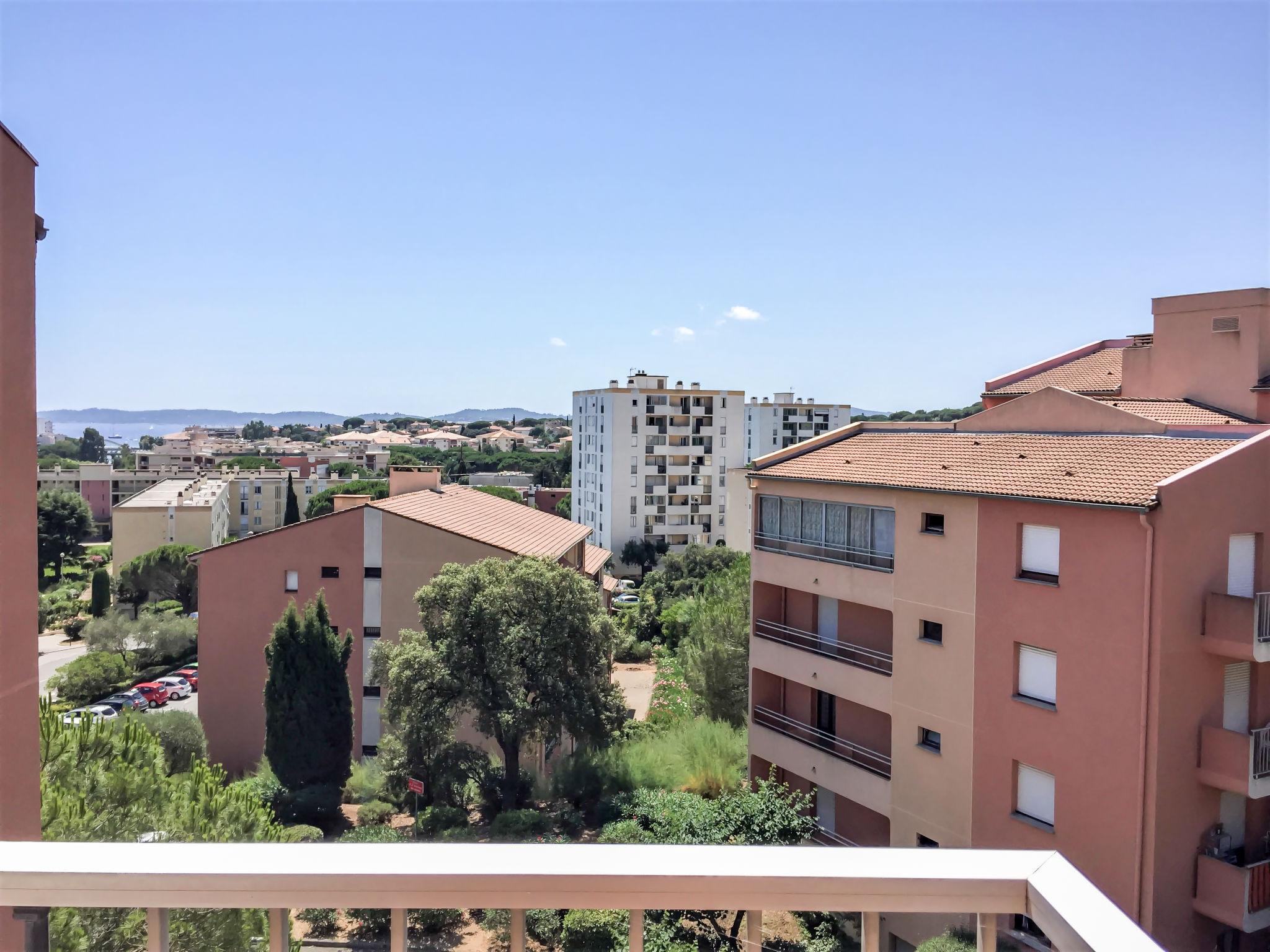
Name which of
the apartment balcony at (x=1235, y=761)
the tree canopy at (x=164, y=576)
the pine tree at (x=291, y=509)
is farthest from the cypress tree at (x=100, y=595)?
the apartment balcony at (x=1235, y=761)

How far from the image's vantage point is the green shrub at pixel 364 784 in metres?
18.3

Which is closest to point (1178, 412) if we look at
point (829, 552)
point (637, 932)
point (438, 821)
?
point (829, 552)

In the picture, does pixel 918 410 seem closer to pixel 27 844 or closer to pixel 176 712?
pixel 176 712

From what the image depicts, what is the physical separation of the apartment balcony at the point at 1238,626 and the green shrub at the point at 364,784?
14.4 metres

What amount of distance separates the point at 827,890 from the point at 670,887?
24 centimetres

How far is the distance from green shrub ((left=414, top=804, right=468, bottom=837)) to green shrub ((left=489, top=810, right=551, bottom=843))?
683 millimetres

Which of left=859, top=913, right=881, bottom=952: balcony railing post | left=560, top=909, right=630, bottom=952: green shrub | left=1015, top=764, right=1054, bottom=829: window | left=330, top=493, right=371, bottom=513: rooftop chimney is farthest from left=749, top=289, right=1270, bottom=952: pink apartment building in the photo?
left=330, top=493, right=371, bottom=513: rooftop chimney

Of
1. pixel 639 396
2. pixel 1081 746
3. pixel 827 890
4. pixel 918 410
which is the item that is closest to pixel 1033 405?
pixel 1081 746

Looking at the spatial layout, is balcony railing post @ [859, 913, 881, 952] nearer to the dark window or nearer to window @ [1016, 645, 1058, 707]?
window @ [1016, 645, 1058, 707]

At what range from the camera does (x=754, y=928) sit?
1.56 metres

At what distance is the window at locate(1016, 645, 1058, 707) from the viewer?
36.8ft

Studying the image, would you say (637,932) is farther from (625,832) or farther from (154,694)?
(154,694)

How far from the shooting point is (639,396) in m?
56.2

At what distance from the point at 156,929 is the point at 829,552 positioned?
46.8 feet
